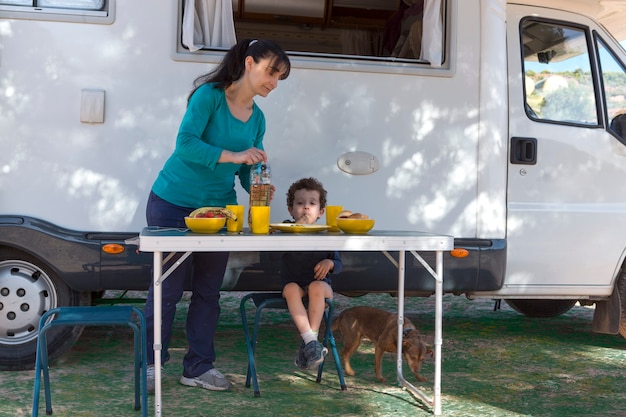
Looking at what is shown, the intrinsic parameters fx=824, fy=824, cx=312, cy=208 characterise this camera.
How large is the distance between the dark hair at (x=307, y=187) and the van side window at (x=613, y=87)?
2.06 m

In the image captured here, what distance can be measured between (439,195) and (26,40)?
8.25ft

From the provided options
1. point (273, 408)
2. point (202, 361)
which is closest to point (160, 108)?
point (202, 361)

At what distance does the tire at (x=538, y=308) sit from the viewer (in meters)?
6.57

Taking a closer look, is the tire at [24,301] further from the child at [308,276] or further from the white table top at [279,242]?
the child at [308,276]

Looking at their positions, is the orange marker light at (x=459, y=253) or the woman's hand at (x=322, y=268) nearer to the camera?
the woman's hand at (x=322, y=268)

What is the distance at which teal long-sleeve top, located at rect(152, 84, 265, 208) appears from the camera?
400 centimetres

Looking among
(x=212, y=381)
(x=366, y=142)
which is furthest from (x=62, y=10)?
(x=212, y=381)

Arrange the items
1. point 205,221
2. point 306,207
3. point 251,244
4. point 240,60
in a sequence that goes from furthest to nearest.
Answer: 1. point 306,207
2. point 240,60
3. point 205,221
4. point 251,244

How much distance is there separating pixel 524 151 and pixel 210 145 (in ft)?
6.93

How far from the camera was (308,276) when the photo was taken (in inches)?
179

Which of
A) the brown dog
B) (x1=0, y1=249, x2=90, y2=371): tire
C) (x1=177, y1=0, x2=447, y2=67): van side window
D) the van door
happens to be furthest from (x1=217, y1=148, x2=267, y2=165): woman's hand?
the van door

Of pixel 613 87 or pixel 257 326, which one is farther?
pixel 613 87

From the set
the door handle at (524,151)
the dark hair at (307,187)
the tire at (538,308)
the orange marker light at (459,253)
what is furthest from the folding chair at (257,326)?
the tire at (538,308)

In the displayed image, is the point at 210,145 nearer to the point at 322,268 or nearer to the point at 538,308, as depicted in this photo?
the point at 322,268
